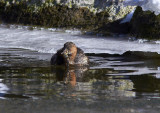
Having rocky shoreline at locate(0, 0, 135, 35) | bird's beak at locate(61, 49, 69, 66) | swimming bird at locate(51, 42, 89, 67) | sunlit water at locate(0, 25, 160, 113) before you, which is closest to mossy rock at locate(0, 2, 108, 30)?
rocky shoreline at locate(0, 0, 135, 35)

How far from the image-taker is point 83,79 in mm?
5035

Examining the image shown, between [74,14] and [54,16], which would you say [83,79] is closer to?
[74,14]

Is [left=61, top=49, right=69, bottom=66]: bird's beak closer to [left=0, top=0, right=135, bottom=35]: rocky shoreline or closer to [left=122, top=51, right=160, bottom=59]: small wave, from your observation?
[left=122, top=51, right=160, bottom=59]: small wave

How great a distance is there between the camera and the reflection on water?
335 centimetres

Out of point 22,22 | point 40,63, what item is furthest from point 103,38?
point 40,63

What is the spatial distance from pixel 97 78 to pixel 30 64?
1.97m

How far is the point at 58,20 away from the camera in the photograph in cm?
1239

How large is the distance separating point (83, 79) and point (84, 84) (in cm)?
48

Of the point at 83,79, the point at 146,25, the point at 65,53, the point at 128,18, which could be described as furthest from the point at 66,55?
the point at 128,18

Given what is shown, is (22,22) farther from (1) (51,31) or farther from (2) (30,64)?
(2) (30,64)

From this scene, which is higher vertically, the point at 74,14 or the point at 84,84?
the point at 74,14

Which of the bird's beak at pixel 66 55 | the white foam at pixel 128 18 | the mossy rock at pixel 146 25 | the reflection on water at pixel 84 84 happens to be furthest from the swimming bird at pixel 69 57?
the white foam at pixel 128 18

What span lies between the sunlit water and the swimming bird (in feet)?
0.65

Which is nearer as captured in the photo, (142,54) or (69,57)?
(69,57)
